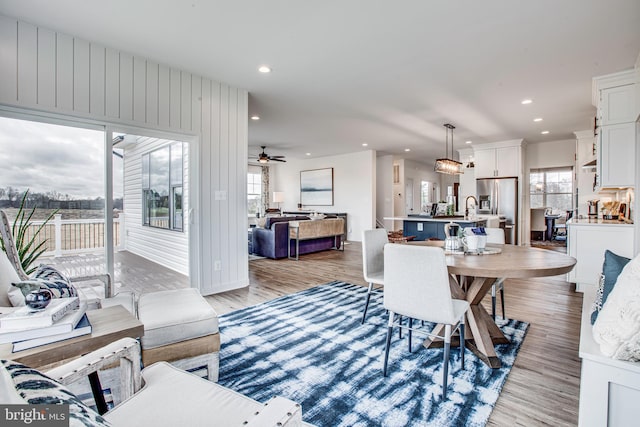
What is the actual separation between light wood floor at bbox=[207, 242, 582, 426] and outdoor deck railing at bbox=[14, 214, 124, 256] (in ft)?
4.44

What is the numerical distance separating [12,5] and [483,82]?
4.72 meters

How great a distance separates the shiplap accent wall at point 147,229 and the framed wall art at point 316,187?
564 cm

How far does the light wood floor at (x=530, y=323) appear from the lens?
1708 mm

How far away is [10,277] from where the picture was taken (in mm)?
1524

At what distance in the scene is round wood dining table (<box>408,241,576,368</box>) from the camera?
181 centimetres

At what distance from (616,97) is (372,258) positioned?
3.60 metres

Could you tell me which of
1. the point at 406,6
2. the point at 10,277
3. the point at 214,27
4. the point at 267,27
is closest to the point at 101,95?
the point at 214,27

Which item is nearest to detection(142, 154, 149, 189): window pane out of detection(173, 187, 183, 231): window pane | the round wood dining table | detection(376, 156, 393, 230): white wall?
detection(173, 187, 183, 231): window pane

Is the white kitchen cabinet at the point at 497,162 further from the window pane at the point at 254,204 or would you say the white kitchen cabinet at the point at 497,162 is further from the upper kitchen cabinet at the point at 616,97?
the window pane at the point at 254,204

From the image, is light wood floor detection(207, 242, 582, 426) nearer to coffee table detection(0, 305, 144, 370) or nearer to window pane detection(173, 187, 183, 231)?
window pane detection(173, 187, 183, 231)

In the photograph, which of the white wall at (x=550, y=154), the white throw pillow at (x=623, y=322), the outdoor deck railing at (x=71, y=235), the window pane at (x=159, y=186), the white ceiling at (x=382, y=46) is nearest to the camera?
the white throw pillow at (x=623, y=322)

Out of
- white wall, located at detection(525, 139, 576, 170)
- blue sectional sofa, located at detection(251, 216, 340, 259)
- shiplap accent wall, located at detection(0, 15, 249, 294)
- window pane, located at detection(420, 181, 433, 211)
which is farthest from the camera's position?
window pane, located at detection(420, 181, 433, 211)

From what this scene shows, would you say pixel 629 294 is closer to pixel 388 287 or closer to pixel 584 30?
pixel 388 287

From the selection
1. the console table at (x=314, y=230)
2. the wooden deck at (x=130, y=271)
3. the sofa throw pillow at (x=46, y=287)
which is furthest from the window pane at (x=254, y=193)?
the sofa throw pillow at (x=46, y=287)
